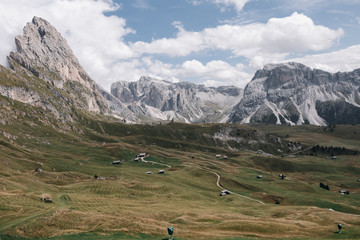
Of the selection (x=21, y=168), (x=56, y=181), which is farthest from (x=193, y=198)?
(x=21, y=168)

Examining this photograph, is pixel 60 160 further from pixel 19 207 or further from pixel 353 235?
pixel 353 235

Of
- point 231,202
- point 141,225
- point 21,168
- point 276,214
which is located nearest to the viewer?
point 141,225

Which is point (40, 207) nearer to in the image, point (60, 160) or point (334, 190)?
point (60, 160)

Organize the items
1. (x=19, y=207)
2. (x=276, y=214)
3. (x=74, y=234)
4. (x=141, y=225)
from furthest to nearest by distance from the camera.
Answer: (x=276, y=214) → (x=19, y=207) → (x=141, y=225) → (x=74, y=234)

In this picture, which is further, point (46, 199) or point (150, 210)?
point (150, 210)

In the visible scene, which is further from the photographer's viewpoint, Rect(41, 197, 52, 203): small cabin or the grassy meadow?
Rect(41, 197, 52, 203): small cabin

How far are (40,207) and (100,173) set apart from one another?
361 feet

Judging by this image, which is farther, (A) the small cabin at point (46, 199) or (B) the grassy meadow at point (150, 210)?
(A) the small cabin at point (46, 199)

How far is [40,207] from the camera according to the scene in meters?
72.6

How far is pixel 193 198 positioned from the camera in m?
127

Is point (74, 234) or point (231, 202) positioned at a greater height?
point (74, 234)

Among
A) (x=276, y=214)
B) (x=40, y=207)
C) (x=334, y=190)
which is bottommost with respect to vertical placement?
(x=334, y=190)

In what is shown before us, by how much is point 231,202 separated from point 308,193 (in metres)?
70.7

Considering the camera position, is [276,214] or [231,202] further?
[231,202]
